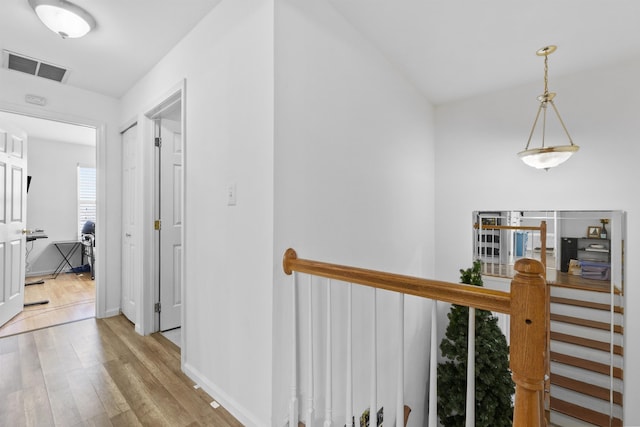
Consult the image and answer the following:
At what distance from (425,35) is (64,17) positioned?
2.47m

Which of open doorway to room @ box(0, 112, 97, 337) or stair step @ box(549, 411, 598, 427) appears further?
open doorway to room @ box(0, 112, 97, 337)

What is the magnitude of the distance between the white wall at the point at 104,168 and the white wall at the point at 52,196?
125 inches

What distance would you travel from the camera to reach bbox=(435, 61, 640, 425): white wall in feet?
8.09

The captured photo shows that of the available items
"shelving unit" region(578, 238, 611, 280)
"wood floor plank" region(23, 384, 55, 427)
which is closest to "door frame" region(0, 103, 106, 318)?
"wood floor plank" region(23, 384, 55, 427)

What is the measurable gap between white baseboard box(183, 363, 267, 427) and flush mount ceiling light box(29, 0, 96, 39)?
2.44 metres

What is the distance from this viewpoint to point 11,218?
2.89 m

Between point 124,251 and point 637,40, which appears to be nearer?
point 637,40

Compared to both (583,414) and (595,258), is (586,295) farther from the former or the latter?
(583,414)

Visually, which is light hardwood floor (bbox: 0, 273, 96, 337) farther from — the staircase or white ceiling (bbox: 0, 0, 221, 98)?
the staircase

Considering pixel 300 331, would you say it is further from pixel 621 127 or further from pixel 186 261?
pixel 621 127

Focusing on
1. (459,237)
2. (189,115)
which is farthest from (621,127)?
(189,115)

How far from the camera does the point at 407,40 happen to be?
221 cm

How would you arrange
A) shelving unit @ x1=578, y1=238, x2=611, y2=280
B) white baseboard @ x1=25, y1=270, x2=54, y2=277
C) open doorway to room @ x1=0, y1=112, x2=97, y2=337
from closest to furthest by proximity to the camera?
shelving unit @ x1=578, y1=238, x2=611, y2=280, open doorway to room @ x1=0, y1=112, x2=97, y2=337, white baseboard @ x1=25, y1=270, x2=54, y2=277

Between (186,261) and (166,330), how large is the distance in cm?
114
